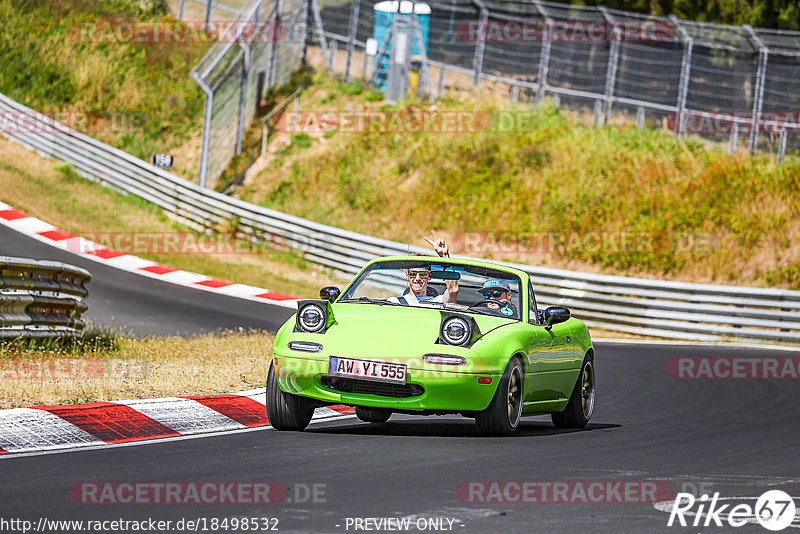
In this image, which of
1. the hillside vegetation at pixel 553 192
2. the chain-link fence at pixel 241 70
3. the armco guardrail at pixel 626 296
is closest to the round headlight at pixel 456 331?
the armco guardrail at pixel 626 296

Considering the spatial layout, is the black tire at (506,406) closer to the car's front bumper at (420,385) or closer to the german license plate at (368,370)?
the car's front bumper at (420,385)

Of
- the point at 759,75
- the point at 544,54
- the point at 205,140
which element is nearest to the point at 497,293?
the point at 759,75

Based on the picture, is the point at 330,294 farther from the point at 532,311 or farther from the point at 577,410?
the point at 577,410

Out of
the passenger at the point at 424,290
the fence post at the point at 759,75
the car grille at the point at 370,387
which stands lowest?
the car grille at the point at 370,387

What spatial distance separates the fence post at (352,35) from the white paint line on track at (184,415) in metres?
25.8

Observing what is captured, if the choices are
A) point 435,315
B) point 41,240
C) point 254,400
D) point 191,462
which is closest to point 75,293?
point 254,400

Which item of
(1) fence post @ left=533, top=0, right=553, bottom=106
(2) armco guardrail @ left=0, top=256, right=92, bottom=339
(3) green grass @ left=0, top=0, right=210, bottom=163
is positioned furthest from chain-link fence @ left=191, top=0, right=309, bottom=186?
(2) armco guardrail @ left=0, top=256, right=92, bottom=339

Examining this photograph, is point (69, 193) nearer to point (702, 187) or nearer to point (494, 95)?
point (494, 95)

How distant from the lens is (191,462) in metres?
6.89

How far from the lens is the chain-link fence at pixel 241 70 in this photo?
97.3ft

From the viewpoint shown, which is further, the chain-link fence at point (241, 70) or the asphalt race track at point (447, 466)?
the chain-link fence at point (241, 70)

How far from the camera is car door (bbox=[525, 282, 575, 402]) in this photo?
29.2ft

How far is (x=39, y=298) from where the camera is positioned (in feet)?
40.5

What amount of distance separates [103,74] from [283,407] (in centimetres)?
3013
